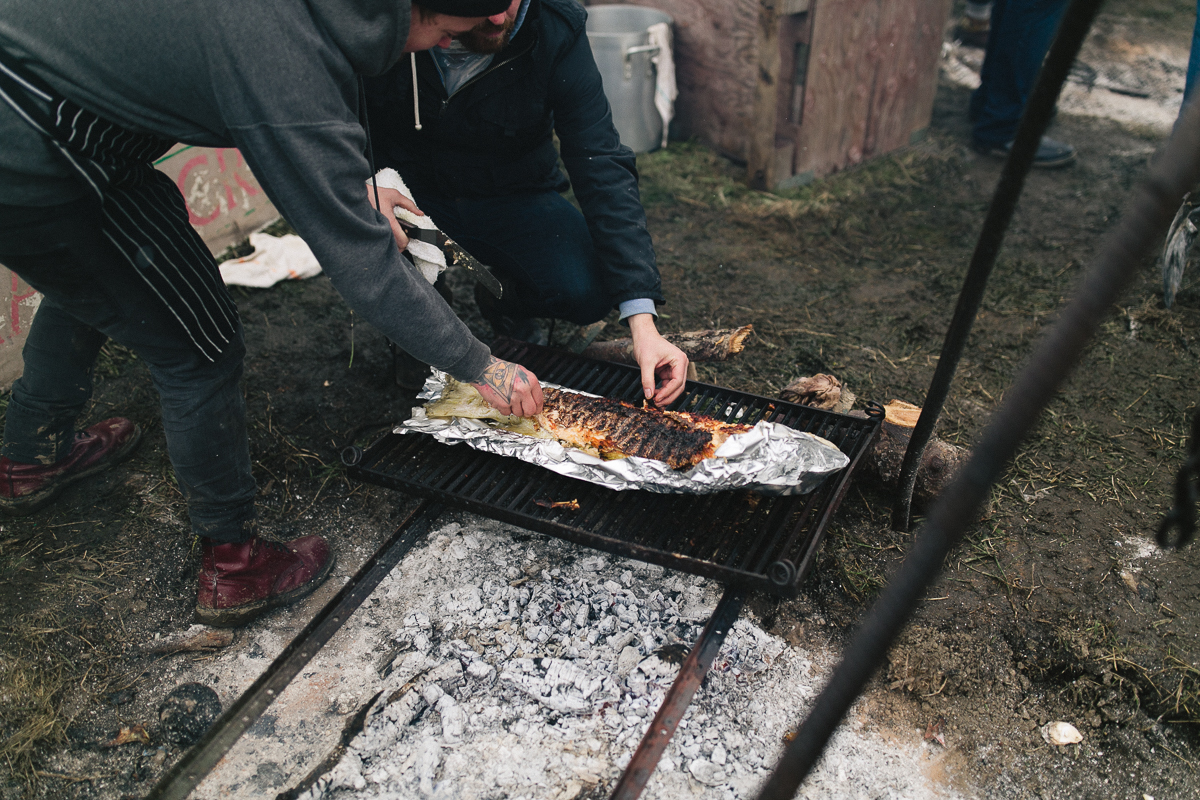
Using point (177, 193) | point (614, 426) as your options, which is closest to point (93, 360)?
point (177, 193)

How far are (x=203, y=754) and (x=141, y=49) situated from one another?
189 centimetres

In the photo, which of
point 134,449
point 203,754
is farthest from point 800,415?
point 134,449

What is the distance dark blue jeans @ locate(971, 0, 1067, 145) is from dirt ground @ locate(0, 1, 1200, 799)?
1.15 metres

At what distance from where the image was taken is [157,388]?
7.57 feet

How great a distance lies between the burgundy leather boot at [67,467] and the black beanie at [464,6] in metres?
2.55

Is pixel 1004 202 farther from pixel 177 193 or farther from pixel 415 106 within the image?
pixel 177 193

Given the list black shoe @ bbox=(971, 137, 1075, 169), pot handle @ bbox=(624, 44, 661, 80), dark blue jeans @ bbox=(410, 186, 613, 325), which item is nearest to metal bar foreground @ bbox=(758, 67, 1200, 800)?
dark blue jeans @ bbox=(410, 186, 613, 325)

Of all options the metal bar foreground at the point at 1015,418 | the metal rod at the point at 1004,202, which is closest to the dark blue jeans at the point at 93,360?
the metal bar foreground at the point at 1015,418

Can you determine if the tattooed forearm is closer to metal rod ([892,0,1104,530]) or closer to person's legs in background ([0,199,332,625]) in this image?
person's legs in background ([0,199,332,625])

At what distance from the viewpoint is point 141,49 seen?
167cm

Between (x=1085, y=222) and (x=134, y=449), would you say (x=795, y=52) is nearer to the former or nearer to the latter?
(x=1085, y=222)

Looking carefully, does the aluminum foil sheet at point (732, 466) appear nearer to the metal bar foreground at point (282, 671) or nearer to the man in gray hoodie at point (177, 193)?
the man in gray hoodie at point (177, 193)

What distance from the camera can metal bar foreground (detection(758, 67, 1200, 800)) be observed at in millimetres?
982

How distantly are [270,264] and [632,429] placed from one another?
309 centimetres
